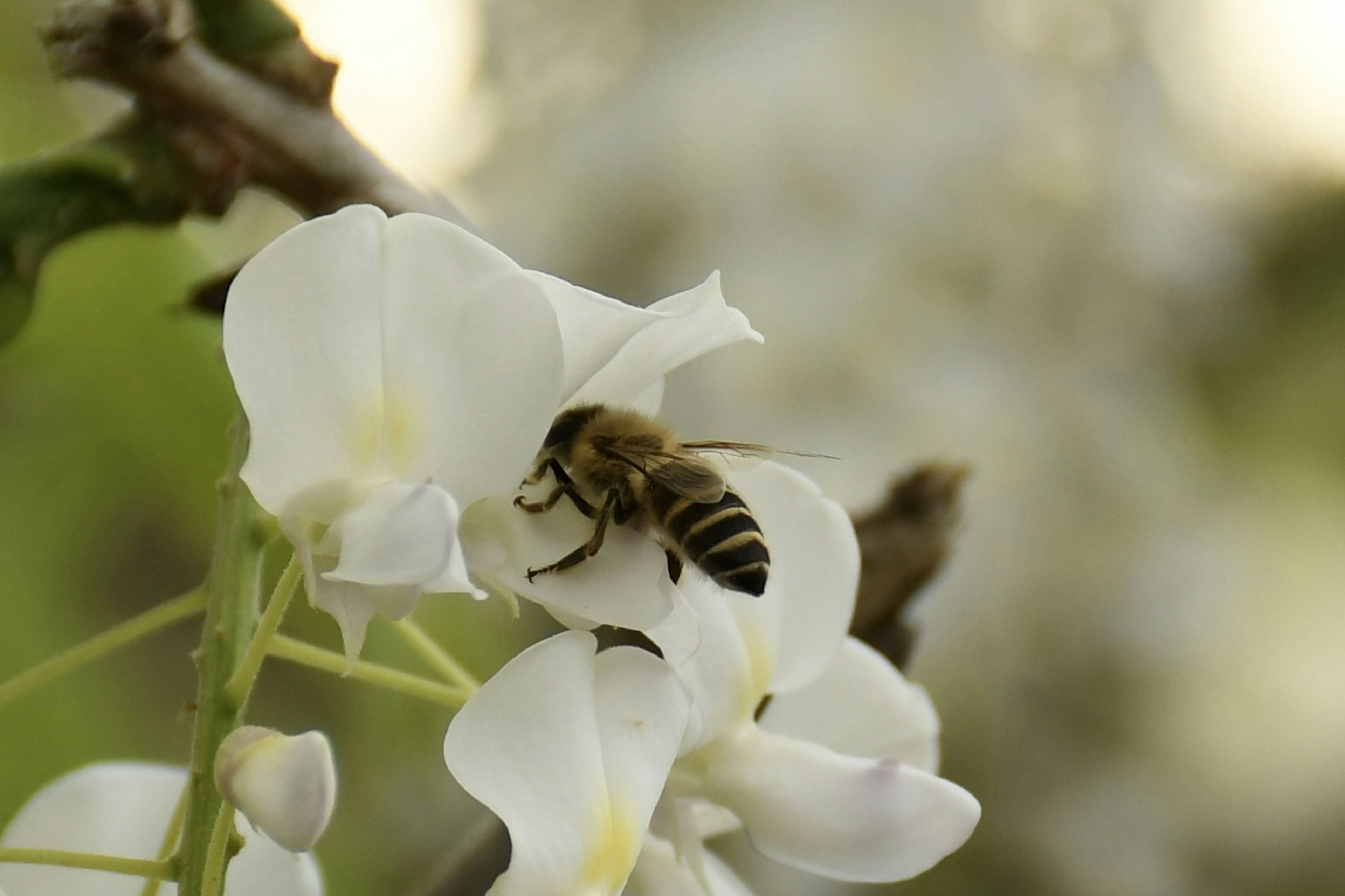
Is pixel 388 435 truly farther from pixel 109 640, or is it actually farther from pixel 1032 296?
pixel 1032 296

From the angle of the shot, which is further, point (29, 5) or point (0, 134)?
point (29, 5)

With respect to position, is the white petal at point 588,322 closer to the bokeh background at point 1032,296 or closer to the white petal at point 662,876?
the white petal at point 662,876

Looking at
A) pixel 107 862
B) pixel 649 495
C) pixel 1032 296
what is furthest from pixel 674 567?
pixel 1032 296

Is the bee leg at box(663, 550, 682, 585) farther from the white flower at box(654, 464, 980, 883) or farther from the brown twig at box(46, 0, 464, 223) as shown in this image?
the brown twig at box(46, 0, 464, 223)

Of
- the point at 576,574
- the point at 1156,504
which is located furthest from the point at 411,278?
the point at 1156,504

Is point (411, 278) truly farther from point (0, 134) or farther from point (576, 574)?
point (0, 134)

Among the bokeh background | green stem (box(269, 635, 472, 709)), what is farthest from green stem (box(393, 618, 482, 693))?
the bokeh background

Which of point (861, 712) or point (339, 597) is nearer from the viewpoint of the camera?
point (339, 597)
